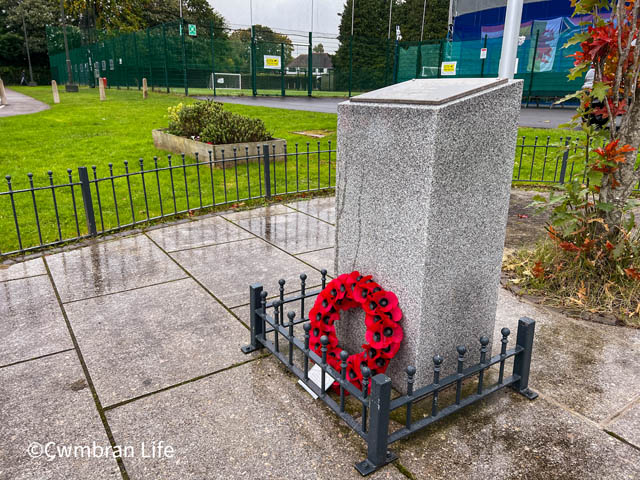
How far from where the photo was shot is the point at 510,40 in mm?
3705

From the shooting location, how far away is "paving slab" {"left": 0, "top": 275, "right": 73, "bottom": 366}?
11.8 ft

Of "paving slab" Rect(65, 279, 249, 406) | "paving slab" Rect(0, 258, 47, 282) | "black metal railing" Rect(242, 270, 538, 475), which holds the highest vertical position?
"black metal railing" Rect(242, 270, 538, 475)

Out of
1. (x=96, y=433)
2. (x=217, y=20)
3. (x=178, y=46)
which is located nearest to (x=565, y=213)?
(x=96, y=433)

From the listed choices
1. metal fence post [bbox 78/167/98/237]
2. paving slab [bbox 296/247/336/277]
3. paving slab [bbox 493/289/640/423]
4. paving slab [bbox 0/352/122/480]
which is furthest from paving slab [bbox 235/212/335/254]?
paving slab [bbox 0/352/122/480]

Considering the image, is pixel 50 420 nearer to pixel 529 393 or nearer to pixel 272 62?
pixel 529 393

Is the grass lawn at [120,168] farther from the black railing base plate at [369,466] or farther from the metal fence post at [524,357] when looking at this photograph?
the metal fence post at [524,357]

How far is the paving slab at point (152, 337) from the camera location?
324 centimetres

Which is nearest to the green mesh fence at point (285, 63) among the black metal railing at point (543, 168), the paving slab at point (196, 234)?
the black metal railing at point (543, 168)

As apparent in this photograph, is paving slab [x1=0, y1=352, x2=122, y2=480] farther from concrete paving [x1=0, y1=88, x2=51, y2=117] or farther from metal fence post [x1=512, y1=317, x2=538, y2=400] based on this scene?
concrete paving [x1=0, y1=88, x2=51, y2=117]

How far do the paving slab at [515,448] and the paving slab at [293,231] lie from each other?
324 cm

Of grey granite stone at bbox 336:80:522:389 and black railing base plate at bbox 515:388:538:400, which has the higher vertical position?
grey granite stone at bbox 336:80:522:389

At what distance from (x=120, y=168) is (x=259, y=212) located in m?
4.35

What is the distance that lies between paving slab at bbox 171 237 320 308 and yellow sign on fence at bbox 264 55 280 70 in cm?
2465

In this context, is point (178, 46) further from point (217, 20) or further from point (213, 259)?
point (217, 20)
